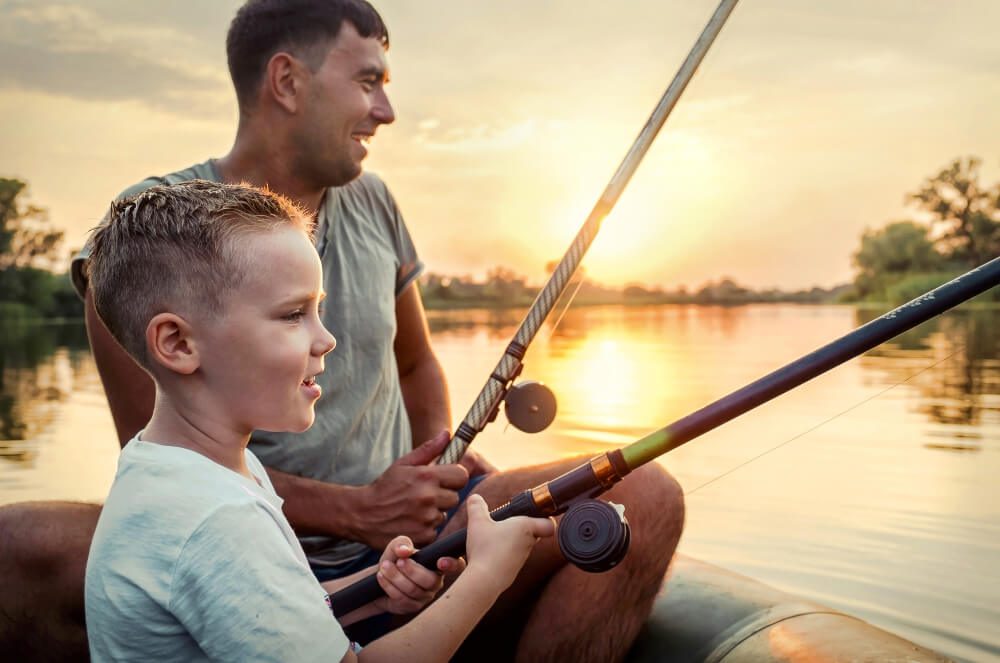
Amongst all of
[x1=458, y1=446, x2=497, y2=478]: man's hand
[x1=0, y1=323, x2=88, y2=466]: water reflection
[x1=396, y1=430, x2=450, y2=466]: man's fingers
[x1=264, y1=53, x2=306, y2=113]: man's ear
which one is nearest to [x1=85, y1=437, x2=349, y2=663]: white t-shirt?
[x1=396, y1=430, x2=450, y2=466]: man's fingers

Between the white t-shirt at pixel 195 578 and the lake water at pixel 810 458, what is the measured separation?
A: 3.09ft

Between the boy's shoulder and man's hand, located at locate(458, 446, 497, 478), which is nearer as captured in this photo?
the boy's shoulder

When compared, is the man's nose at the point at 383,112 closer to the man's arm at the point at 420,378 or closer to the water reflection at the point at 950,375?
the man's arm at the point at 420,378

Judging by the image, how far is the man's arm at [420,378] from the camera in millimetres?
2809

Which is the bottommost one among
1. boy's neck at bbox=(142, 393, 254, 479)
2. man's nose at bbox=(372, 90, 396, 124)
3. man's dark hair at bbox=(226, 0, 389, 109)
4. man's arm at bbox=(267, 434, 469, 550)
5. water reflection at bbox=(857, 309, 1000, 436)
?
water reflection at bbox=(857, 309, 1000, 436)

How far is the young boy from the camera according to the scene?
1.21 meters

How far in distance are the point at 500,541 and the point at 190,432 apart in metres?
0.44

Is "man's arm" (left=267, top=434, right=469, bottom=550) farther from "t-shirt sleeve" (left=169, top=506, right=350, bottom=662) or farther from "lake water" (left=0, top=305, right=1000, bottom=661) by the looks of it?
"t-shirt sleeve" (left=169, top=506, right=350, bottom=662)

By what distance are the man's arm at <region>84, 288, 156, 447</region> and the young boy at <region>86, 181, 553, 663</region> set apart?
0.68 metres

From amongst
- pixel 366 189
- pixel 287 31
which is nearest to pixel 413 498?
pixel 366 189

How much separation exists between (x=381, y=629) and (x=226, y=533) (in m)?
0.77

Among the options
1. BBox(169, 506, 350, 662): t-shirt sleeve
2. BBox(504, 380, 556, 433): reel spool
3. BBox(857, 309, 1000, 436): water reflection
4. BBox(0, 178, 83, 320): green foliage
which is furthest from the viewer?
BBox(0, 178, 83, 320): green foliage

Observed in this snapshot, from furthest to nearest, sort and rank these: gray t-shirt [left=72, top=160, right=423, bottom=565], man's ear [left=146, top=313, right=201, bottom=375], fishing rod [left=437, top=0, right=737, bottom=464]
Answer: gray t-shirt [left=72, top=160, right=423, bottom=565], fishing rod [left=437, top=0, right=737, bottom=464], man's ear [left=146, top=313, right=201, bottom=375]

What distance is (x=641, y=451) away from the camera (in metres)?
1.52
